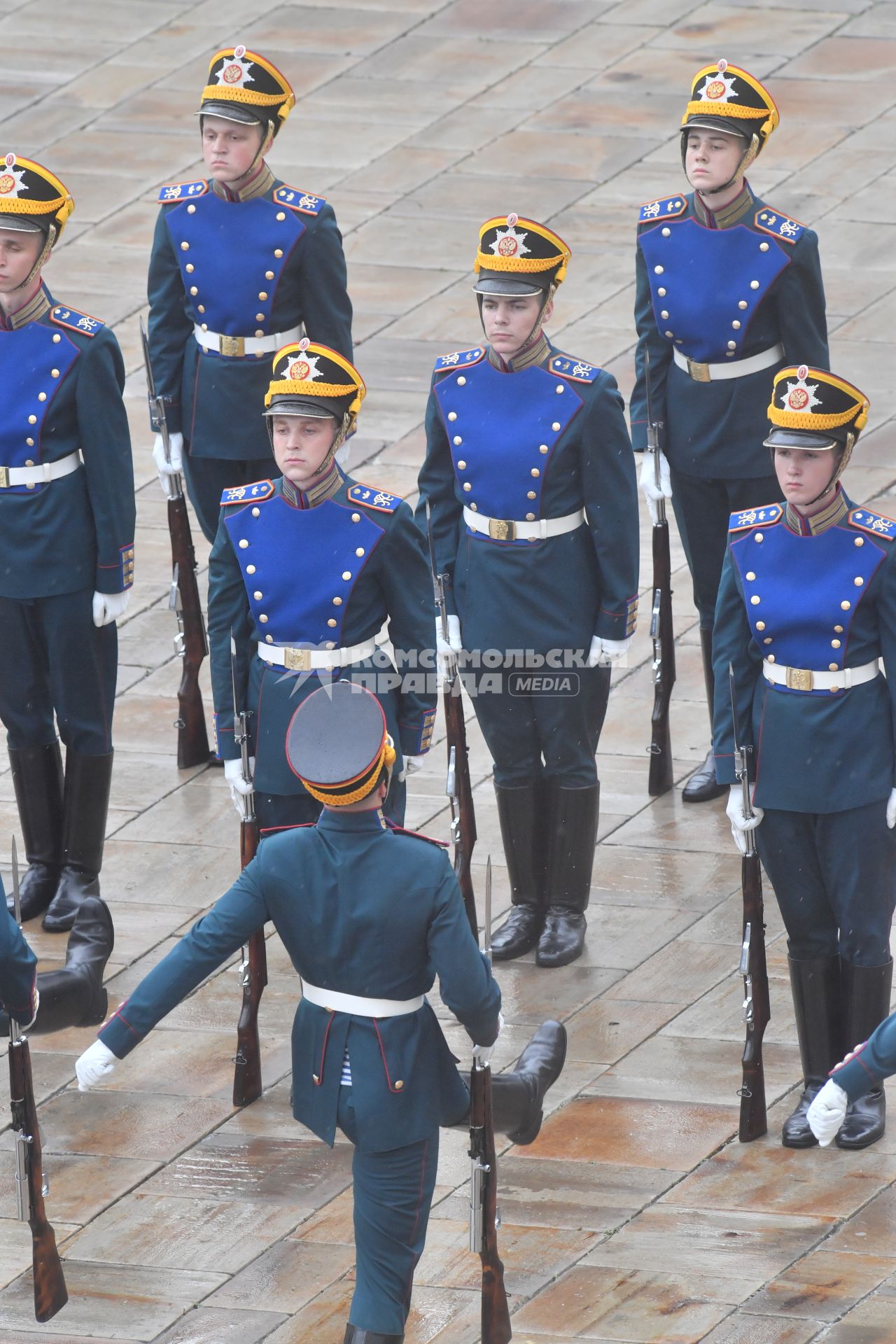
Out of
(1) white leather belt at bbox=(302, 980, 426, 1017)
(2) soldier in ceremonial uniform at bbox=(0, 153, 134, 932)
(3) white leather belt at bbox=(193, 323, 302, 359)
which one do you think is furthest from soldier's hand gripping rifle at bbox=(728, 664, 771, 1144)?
(3) white leather belt at bbox=(193, 323, 302, 359)

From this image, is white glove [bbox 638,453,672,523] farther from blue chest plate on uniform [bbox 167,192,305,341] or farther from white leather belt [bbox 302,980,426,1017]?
white leather belt [bbox 302,980,426,1017]

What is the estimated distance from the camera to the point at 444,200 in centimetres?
1315

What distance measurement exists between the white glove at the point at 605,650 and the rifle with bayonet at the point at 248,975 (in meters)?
1.06

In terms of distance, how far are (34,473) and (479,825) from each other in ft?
6.25

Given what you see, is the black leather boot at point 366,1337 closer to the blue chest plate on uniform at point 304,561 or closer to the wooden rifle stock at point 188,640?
the blue chest plate on uniform at point 304,561

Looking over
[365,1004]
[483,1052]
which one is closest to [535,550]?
[483,1052]

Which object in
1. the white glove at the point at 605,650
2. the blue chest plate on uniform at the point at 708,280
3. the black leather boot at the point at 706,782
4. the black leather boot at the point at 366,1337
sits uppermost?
the blue chest plate on uniform at the point at 708,280

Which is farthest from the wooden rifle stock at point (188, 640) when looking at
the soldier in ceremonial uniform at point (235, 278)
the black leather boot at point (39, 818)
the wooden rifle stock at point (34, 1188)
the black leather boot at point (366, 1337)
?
the black leather boot at point (366, 1337)

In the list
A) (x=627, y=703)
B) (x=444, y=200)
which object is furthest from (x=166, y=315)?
(x=444, y=200)

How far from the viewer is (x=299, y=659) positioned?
23.9 ft

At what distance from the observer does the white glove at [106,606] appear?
8.01 metres

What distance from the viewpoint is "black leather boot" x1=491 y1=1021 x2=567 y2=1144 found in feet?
21.3

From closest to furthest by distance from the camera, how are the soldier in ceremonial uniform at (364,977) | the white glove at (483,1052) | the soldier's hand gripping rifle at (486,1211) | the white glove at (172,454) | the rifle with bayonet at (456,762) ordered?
1. the soldier in ceremonial uniform at (364,977)
2. the white glove at (483,1052)
3. the soldier's hand gripping rifle at (486,1211)
4. the rifle with bayonet at (456,762)
5. the white glove at (172,454)

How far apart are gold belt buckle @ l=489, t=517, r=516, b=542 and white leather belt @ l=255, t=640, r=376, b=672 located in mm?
695
